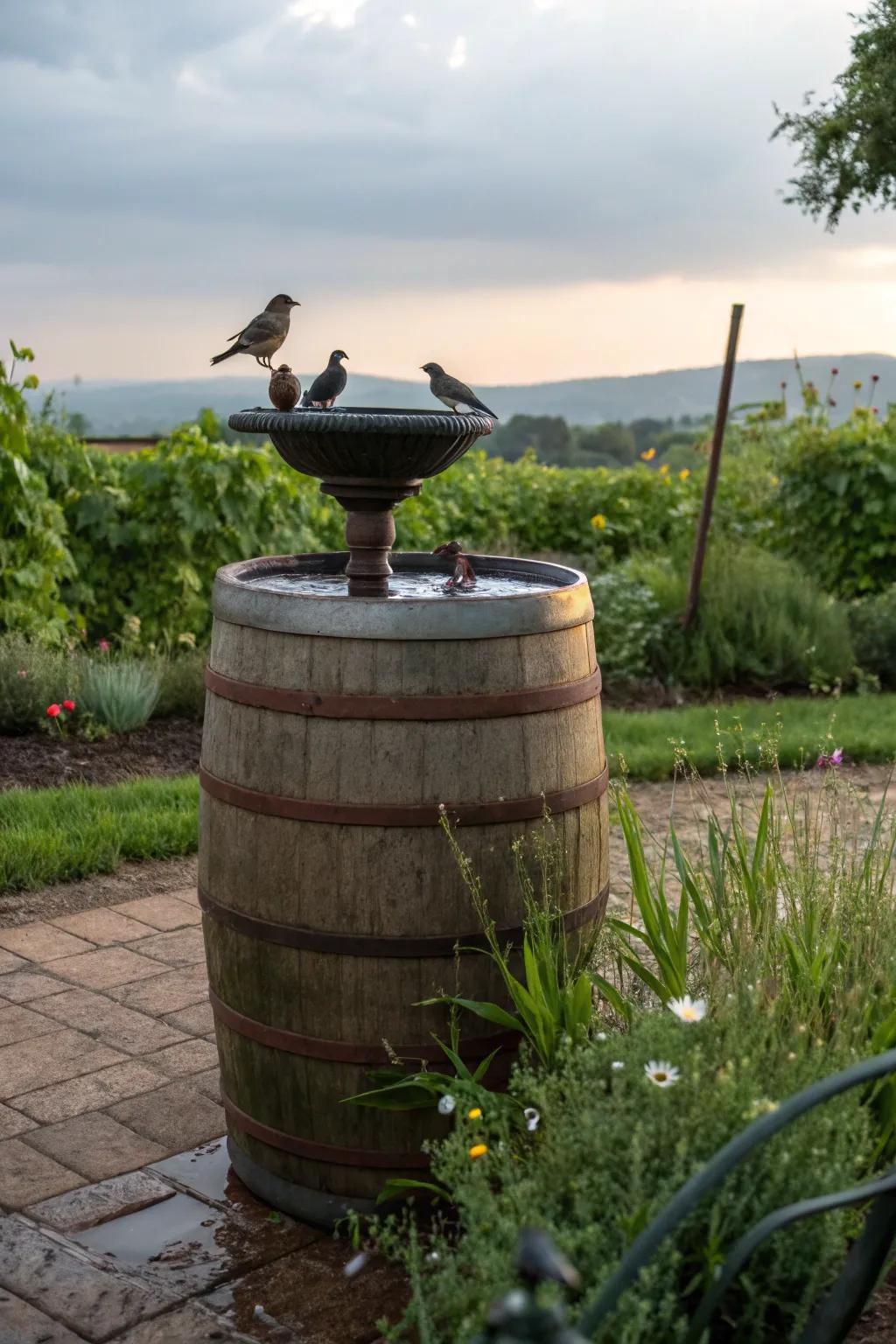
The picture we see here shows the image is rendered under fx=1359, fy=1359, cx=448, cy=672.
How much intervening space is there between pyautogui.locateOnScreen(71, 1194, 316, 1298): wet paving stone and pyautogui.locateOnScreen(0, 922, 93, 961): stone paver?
5.34 feet

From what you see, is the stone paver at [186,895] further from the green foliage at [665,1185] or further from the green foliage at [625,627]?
the green foliage at [625,627]

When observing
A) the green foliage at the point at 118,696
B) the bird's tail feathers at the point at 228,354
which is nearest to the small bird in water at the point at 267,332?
the bird's tail feathers at the point at 228,354

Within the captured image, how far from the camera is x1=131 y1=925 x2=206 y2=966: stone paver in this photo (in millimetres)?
4584

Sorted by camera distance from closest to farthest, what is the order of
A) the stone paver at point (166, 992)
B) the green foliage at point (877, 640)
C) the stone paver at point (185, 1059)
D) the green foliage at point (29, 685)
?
1. the stone paver at point (185, 1059)
2. the stone paver at point (166, 992)
3. the green foliage at point (29, 685)
4. the green foliage at point (877, 640)

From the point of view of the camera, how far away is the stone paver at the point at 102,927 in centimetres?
475

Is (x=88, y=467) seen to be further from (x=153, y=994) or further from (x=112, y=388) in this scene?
(x=112, y=388)

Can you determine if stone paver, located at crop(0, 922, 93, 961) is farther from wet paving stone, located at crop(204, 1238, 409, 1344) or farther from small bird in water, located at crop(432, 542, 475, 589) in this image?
small bird in water, located at crop(432, 542, 475, 589)

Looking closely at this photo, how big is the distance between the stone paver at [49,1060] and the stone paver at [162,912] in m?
0.93

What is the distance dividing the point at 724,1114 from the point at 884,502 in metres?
9.37

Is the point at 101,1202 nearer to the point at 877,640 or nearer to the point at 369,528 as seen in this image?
the point at 369,528

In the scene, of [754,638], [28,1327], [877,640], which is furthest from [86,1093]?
[877,640]

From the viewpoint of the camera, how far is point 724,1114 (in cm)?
229

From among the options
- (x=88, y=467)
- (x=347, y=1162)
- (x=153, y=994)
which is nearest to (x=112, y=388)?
(x=88, y=467)

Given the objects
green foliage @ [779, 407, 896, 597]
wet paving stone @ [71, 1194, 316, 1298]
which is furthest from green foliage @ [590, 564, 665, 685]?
wet paving stone @ [71, 1194, 316, 1298]
